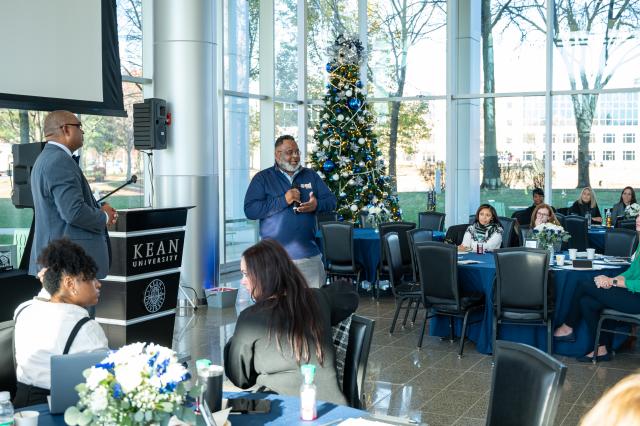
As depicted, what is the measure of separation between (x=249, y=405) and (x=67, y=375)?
64 cm

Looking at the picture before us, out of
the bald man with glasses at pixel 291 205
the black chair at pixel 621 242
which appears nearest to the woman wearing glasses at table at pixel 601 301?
the black chair at pixel 621 242

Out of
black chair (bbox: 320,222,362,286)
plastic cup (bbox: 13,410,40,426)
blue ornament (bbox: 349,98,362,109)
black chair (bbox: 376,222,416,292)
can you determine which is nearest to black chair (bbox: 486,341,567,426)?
plastic cup (bbox: 13,410,40,426)

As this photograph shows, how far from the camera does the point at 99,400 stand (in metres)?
2.01

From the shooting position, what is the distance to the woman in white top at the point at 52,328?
315 centimetres

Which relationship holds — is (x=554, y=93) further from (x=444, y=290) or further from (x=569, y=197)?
(x=444, y=290)

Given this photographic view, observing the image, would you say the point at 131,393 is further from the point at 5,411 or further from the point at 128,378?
the point at 5,411

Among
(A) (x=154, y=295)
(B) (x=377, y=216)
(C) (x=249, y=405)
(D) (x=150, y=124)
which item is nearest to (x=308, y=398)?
(C) (x=249, y=405)

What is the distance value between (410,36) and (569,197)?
404cm

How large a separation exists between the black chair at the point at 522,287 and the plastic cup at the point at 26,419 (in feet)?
15.5

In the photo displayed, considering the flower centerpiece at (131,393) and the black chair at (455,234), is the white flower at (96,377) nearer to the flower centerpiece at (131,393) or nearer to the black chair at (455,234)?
the flower centerpiece at (131,393)

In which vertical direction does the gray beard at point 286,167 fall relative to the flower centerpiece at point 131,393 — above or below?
above

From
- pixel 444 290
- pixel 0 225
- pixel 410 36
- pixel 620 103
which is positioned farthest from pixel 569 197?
pixel 0 225

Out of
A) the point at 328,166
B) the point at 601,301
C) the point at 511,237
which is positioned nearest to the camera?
the point at 601,301

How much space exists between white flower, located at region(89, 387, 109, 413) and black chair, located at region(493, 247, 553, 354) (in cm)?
498
